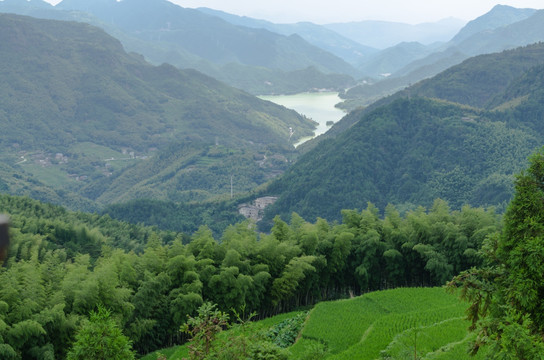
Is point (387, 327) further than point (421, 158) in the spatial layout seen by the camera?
No

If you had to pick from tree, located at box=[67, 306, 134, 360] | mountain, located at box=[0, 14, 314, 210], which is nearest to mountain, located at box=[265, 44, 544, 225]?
mountain, located at box=[0, 14, 314, 210]

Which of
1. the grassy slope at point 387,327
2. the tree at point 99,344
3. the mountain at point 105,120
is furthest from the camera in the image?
the mountain at point 105,120

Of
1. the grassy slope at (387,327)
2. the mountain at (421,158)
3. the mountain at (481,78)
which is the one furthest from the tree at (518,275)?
the mountain at (481,78)

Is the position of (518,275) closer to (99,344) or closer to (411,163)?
(99,344)

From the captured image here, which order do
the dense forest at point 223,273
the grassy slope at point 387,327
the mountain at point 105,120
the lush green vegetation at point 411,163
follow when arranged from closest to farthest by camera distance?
the grassy slope at point 387,327
the dense forest at point 223,273
the lush green vegetation at point 411,163
the mountain at point 105,120

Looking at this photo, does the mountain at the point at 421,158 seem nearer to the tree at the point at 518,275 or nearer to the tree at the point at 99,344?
the tree at the point at 518,275

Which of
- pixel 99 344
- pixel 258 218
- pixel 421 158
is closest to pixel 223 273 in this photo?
pixel 99 344

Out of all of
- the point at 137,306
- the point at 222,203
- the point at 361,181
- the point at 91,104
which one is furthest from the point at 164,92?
the point at 137,306
